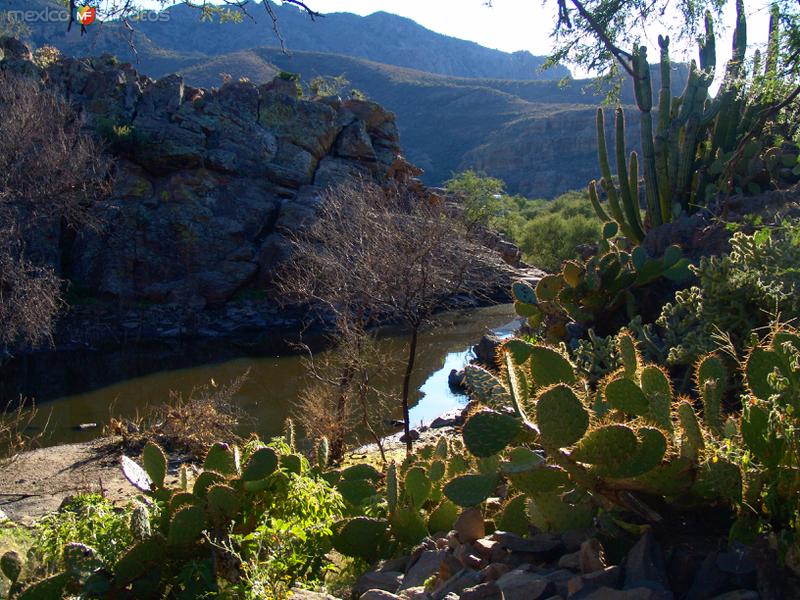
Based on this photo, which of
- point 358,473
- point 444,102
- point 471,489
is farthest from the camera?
point 444,102

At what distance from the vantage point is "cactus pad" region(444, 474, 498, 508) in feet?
12.6

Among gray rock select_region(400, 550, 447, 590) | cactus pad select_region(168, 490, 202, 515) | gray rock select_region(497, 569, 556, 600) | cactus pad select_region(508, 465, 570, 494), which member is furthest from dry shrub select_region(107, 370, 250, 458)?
gray rock select_region(497, 569, 556, 600)

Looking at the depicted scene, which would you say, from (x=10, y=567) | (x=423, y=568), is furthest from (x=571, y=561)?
(x=10, y=567)

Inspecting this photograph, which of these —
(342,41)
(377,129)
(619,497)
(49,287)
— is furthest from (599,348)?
(342,41)

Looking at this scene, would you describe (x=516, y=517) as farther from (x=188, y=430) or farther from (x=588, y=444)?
(x=188, y=430)

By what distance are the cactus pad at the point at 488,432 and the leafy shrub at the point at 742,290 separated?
3.37 metres

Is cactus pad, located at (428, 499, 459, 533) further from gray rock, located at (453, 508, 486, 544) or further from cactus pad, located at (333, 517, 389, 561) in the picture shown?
gray rock, located at (453, 508, 486, 544)

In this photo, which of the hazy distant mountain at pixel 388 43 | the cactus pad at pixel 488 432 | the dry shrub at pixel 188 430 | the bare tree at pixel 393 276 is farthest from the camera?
the hazy distant mountain at pixel 388 43

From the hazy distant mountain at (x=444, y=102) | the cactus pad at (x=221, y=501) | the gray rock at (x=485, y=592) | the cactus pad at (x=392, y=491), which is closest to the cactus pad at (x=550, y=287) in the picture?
the cactus pad at (x=392, y=491)

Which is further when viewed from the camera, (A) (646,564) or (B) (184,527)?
(B) (184,527)

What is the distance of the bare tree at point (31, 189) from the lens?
49.4 feet

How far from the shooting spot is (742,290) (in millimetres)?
6574

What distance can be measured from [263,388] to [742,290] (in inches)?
586

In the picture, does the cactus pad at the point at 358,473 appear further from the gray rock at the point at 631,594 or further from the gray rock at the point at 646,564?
the gray rock at the point at 631,594
